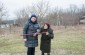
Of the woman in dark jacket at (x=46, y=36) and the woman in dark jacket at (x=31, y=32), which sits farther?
the woman in dark jacket at (x=46, y=36)

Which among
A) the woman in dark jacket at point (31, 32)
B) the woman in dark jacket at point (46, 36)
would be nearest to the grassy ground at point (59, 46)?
the woman in dark jacket at point (46, 36)

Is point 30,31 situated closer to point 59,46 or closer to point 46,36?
point 46,36

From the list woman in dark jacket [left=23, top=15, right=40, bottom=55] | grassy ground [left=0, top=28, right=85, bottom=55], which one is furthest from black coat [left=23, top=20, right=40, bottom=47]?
grassy ground [left=0, top=28, right=85, bottom=55]

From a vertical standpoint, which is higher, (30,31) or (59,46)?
(30,31)

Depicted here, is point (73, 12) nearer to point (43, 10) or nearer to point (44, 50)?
point (43, 10)

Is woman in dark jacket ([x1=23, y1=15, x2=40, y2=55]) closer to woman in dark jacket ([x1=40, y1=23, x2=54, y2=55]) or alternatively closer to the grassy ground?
woman in dark jacket ([x1=40, y1=23, x2=54, y2=55])

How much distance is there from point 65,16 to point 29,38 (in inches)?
2255

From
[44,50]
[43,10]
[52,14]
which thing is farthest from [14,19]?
[44,50]

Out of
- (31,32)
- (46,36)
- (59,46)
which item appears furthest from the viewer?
(59,46)

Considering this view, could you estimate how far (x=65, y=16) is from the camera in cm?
6475

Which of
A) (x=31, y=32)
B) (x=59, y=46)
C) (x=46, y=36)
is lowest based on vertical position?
(x=59, y=46)

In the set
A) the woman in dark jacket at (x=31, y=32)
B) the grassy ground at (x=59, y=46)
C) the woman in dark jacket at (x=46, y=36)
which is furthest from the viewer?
the grassy ground at (x=59, y=46)

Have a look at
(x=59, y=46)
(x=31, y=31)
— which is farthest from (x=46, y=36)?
(x=59, y=46)

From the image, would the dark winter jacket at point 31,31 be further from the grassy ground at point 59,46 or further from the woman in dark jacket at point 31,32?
the grassy ground at point 59,46
